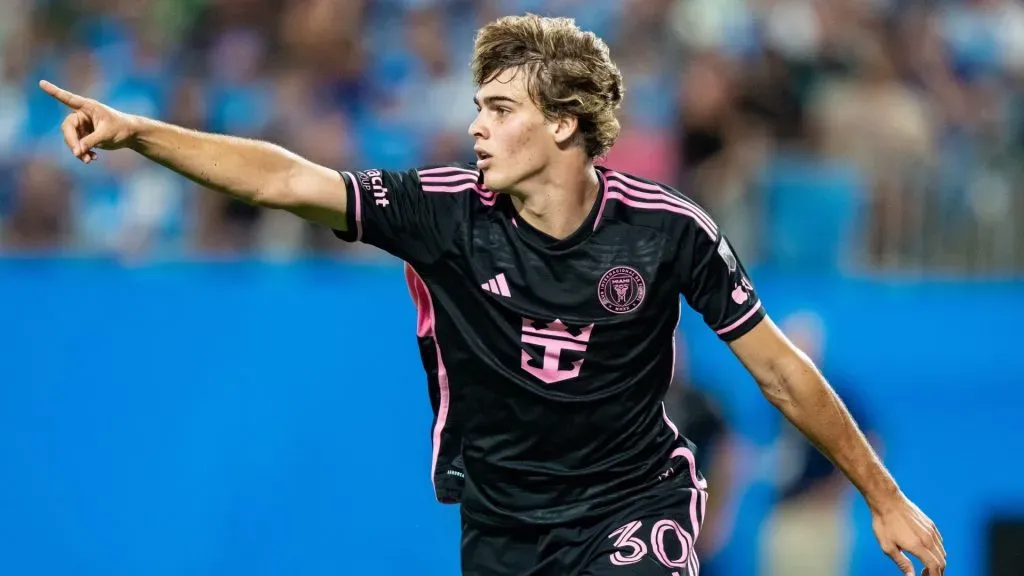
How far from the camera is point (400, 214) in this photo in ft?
14.6

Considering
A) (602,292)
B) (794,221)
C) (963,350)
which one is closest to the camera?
(602,292)

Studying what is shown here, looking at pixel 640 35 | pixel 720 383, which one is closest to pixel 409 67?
pixel 640 35

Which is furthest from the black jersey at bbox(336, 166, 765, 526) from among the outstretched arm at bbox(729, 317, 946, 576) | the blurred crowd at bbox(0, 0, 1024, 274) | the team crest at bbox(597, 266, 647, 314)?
the blurred crowd at bbox(0, 0, 1024, 274)

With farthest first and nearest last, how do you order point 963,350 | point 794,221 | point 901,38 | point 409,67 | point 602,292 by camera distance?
point 901,38, point 409,67, point 794,221, point 963,350, point 602,292

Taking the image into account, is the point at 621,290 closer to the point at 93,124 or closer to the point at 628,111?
the point at 93,124

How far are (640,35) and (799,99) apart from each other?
1.05 m

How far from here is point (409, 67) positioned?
8.89 meters

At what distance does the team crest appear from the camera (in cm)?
447

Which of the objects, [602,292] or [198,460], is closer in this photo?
[602,292]

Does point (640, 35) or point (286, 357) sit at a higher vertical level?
point (640, 35)

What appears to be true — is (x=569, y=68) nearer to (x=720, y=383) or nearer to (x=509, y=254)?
(x=509, y=254)

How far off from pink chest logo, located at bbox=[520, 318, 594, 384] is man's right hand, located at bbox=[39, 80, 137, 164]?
1324 mm

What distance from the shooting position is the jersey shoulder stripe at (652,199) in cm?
449

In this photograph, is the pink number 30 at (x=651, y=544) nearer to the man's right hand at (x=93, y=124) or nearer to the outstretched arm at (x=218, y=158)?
the outstretched arm at (x=218, y=158)
